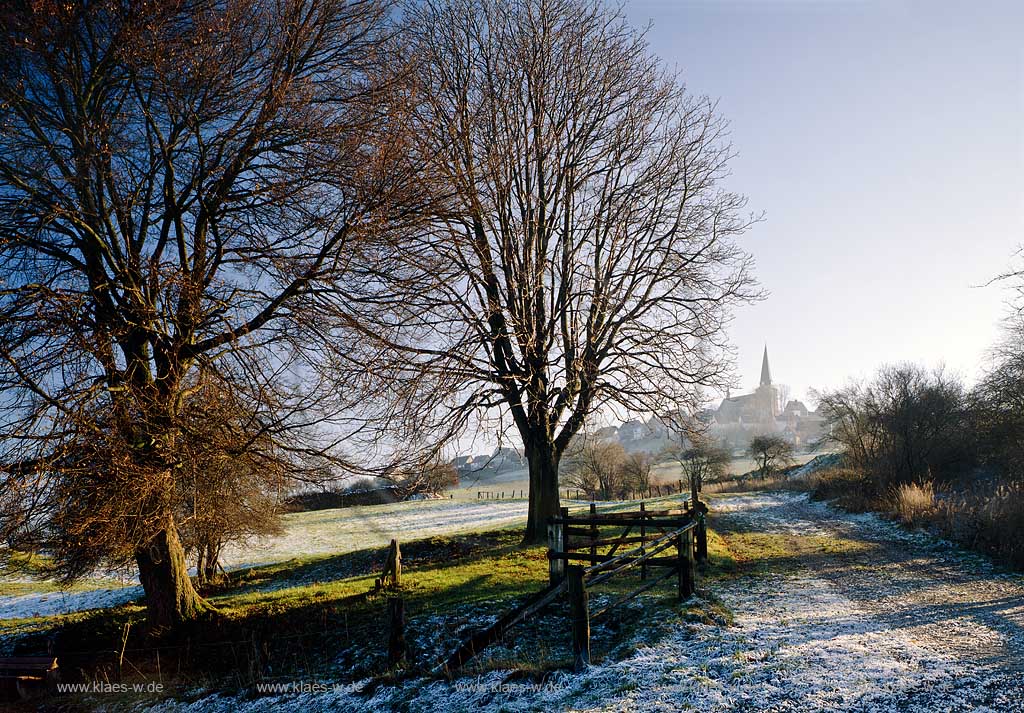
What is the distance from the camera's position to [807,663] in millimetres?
6656

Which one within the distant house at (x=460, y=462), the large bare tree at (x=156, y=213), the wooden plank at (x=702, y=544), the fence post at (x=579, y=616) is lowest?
the wooden plank at (x=702, y=544)

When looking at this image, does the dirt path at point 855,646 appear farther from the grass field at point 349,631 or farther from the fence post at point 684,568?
the grass field at point 349,631

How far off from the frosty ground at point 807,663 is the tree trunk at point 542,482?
5.82 metres

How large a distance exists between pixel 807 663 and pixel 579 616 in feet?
8.66

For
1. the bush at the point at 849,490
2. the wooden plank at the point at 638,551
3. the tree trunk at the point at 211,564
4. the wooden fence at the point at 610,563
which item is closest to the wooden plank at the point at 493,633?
the wooden fence at the point at 610,563

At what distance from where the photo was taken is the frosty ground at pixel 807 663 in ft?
19.5

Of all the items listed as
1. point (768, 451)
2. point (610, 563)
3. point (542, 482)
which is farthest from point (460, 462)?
point (768, 451)

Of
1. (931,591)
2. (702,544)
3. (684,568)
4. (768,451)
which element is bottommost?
(768,451)

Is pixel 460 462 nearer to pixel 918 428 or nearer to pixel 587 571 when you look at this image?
pixel 587 571

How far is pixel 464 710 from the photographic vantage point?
6578 mm

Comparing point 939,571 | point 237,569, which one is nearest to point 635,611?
point 939,571

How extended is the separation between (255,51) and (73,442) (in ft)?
20.7

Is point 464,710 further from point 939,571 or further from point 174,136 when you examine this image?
point 939,571

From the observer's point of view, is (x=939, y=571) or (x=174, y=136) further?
(x=939, y=571)
